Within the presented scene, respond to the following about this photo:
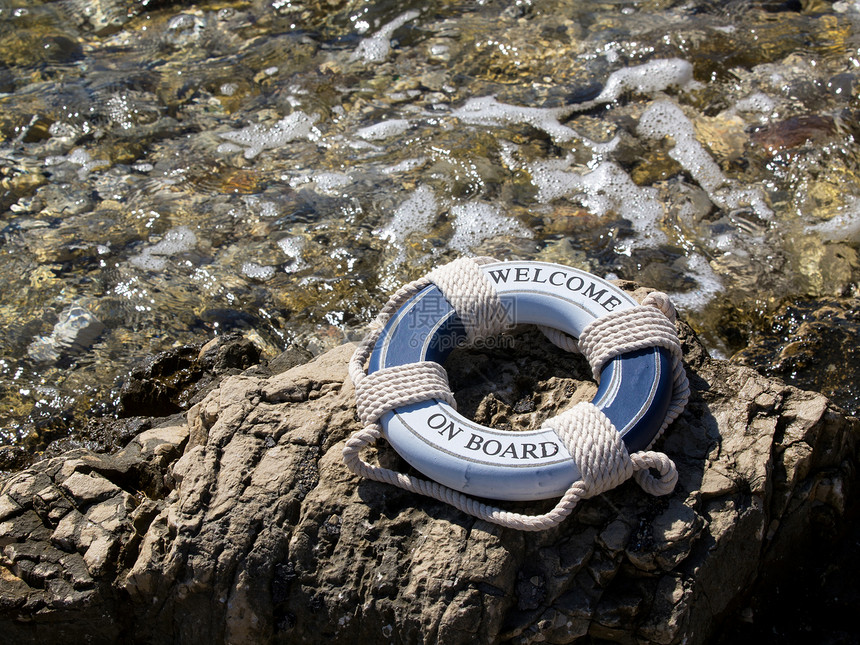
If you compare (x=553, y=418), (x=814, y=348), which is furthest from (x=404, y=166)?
(x=553, y=418)

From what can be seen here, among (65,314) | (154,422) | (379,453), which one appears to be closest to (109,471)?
(154,422)

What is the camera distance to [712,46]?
510 centimetres

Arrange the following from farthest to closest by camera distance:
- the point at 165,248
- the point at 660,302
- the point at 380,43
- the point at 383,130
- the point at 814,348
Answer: the point at 380,43
the point at 383,130
the point at 165,248
the point at 814,348
the point at 660,302

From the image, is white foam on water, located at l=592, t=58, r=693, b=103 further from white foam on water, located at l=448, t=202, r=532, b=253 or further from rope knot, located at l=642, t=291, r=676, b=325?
rope knot, located at l=642, t=291, r=676, b=325

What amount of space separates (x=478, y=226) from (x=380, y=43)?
215 cm

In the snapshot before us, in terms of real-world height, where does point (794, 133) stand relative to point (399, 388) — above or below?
below

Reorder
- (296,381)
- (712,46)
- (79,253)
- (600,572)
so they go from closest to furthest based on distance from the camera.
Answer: (600,572) → (296,381) → (79,253) → (712,46)

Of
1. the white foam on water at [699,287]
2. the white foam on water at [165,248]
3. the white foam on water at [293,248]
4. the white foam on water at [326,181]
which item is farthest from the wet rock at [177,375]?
the white foam on water at [699,287]

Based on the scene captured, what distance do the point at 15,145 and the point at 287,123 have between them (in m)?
1.79

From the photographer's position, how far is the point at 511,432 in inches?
91.3

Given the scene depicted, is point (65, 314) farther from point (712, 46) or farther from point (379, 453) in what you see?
point (712, 46)

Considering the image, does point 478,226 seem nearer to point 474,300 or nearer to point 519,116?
point 519,116

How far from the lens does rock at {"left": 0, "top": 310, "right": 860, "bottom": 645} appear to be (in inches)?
84.7

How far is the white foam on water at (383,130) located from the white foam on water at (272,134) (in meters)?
0.33
